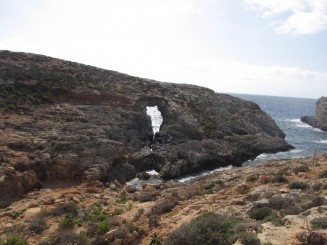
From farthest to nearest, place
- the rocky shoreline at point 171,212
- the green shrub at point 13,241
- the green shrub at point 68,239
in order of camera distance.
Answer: the green shrub at point 68,239, the green shrub at point 13,241, the rocky shoreline at point 171,212

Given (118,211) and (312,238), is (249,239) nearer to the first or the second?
(312,238)

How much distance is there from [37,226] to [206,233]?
27.3 ft

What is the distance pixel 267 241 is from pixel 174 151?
26.1m

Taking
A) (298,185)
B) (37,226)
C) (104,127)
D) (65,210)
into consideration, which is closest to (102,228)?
(37,226)

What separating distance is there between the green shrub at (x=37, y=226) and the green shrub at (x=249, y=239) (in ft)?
30.9

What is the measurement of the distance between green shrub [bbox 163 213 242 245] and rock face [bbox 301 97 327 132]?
228 feet

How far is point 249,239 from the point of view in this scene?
11141 mm

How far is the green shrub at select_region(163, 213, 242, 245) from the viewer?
11.9m

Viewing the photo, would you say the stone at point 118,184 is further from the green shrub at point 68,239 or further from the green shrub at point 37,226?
the green shrub at point 68,239

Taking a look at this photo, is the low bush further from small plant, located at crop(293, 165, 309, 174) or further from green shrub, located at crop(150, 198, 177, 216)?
small plant, located at crop(293, 165, 309, 174)

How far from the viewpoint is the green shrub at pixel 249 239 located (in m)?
11.1

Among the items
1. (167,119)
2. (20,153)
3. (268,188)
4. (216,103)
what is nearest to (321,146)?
(216,103)

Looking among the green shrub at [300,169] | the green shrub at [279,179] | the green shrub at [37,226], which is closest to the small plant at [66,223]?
the green shrub at [37,226]

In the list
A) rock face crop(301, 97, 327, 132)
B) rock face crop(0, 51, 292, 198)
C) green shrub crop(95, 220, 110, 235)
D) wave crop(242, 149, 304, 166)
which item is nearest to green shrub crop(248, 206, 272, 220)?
green shrub crop(95, 220, 110, 235)
